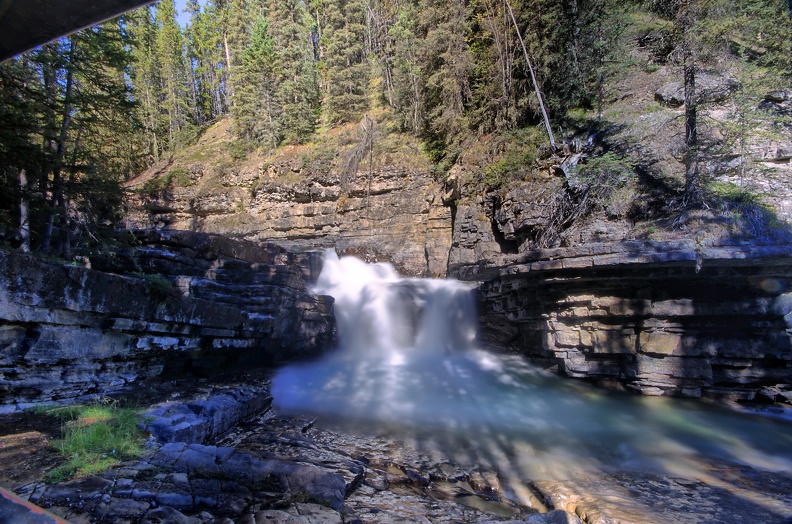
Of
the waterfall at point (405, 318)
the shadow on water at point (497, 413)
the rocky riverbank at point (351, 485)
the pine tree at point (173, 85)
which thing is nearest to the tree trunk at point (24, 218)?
the rocky riverbank at point (351, 485)


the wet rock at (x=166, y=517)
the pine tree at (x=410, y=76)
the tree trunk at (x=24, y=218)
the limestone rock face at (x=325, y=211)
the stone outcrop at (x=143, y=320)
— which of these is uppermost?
the pine tree at (x=410, y=76)

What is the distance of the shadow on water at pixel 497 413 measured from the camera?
237 inches

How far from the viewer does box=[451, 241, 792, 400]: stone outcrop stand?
7723 millimetres

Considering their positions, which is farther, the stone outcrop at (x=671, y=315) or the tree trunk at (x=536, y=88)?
the tree trunk at (x=536, y=88)

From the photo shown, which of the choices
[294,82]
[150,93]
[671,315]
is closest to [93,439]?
[671,315]

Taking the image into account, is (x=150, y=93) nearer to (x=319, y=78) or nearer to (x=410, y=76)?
(x=319, y=78)

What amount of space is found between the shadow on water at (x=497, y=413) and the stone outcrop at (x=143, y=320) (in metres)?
1.50

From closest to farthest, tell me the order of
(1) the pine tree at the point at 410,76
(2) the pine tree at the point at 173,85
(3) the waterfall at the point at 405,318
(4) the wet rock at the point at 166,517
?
(4) the wet rock at the point at 166,517 < (3) the waterfall at the point at 405,318 < (1) the pine tree at the point at 410,76 < (2) the pine tree at the point at 173,85

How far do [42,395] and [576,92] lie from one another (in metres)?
16.0

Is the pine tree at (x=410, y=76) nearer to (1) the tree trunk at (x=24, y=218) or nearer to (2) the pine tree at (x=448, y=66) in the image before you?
(2) the pine tree at (x=448, y=66)

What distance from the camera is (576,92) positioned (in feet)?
43.4

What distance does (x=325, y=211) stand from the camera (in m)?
21.2

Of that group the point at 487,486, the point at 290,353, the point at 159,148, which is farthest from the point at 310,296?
the point at 159,148

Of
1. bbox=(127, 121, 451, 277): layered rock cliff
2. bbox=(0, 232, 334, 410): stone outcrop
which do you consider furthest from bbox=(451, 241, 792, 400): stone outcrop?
bbox=(127, 121, 451, 277): layered rock cliff
